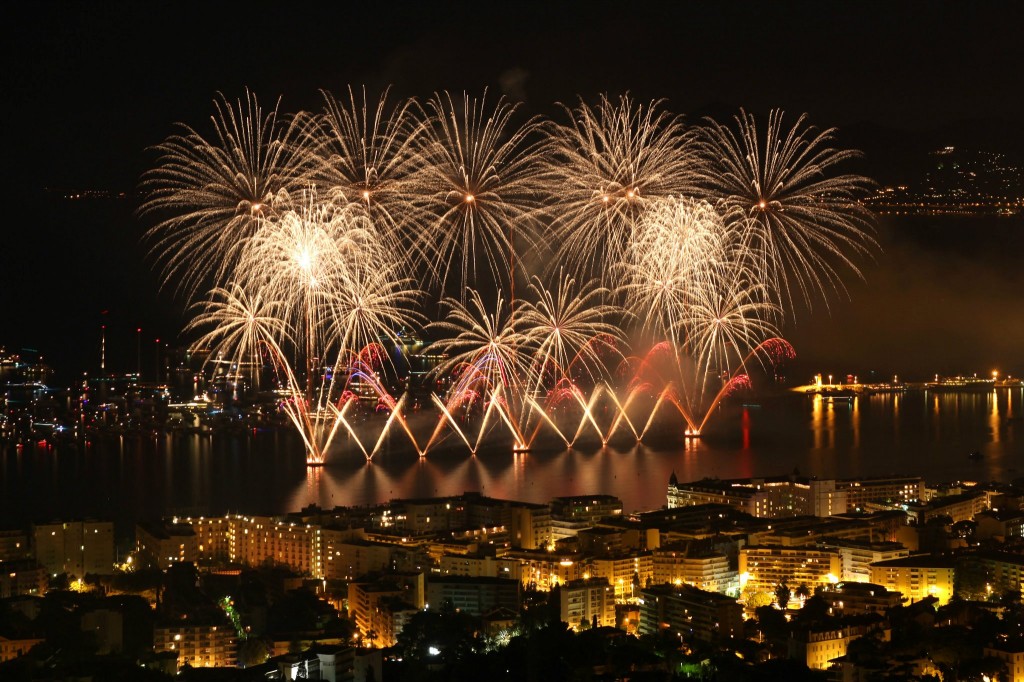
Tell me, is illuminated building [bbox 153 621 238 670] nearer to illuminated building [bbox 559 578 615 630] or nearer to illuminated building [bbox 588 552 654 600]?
illuminated building [bbox 559 578 615 630]

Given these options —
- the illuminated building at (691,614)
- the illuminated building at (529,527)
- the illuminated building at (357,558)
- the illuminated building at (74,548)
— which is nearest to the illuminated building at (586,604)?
the illuminated building at (691,614)

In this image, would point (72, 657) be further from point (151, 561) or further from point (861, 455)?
point (861, 455)

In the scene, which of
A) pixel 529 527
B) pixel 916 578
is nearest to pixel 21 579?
pixel 529 527

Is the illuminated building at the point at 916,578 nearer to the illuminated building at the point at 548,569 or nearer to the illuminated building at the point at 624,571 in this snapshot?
the illuminated building at the point at 624,571

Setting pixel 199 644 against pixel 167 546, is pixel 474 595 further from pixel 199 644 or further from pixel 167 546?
pixel 167 546

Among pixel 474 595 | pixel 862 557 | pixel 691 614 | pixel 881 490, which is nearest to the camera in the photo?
pixel 691 614

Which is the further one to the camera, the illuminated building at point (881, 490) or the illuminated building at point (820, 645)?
the illuminated building at point (881, 490)

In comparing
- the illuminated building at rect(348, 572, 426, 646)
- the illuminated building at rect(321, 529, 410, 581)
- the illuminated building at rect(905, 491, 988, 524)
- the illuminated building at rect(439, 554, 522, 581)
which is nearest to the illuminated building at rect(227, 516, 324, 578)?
the illuminated building at rect(321, 529, 410, 581)
